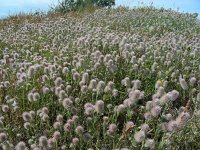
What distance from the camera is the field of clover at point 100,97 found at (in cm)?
386

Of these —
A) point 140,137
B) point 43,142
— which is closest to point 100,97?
point 43,142

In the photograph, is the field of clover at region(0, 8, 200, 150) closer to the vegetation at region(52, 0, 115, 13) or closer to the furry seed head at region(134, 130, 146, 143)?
the furry seed head at region(134, 130, 146, 143)

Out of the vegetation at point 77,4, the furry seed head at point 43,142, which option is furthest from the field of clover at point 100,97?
the vegetation at point 77,4

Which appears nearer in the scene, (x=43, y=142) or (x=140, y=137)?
(x=140, y=137)

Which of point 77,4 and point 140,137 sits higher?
point 77,4

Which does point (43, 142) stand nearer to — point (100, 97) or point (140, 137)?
point (140, 137)

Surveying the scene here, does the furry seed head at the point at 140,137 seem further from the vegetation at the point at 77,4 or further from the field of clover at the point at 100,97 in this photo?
the vegetation at the point at 77,4

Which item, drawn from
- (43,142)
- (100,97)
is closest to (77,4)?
(100,97)

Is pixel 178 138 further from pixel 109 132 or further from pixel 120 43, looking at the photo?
pixel 120 43

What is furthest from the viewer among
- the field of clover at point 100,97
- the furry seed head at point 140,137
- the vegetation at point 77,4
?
the vegetation at point 77,4

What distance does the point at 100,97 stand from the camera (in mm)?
5117

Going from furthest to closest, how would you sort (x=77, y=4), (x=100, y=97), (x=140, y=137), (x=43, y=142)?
(x=77, y=4) < (x=100, y=97) < (x=43, y=142) < (x=140, y=137)

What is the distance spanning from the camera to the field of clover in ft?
12.7

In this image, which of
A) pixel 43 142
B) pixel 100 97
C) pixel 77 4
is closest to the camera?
pixel 43 142
